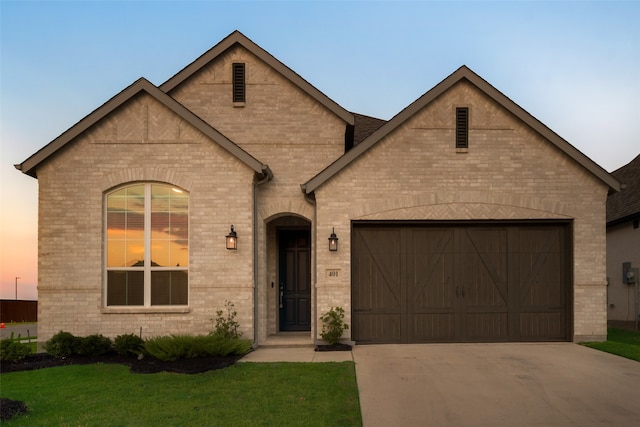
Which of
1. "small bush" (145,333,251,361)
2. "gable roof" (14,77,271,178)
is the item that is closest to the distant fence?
"gable roof" (14,77,271,178)

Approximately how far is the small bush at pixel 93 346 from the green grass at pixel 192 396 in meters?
1.05

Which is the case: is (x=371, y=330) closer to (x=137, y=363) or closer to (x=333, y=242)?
(x=333, y=242)

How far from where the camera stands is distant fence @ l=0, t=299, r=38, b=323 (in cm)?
2393

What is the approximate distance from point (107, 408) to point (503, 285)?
28.5 feet

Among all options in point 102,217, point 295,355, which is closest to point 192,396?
point 295,355

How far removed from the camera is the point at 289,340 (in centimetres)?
1144

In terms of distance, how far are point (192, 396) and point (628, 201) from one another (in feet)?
57.5

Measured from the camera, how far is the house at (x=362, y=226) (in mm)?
10727

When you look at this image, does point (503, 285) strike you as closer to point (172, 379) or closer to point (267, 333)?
point (267, 333)

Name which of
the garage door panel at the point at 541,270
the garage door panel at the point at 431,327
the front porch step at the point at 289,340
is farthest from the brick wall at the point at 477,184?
the front porch step at the point at 289,340

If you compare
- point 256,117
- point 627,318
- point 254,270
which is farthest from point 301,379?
point 627,318

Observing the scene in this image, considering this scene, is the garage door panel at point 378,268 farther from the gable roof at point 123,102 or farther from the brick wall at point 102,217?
the gable roof at point 123,102

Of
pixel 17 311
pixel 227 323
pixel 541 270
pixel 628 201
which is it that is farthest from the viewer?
pixel 17 311

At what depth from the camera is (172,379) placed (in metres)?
8.02
